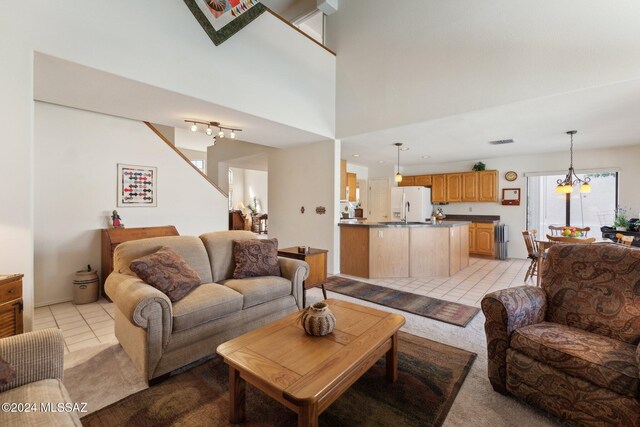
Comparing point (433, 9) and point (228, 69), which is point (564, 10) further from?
point (228, 69)

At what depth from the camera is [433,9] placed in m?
4.00

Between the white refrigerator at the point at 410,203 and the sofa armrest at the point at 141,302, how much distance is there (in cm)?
562

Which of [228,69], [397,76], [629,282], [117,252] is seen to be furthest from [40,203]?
[629,282]

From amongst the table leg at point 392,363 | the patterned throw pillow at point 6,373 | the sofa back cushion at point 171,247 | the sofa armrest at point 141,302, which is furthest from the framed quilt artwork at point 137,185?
the table leg at point 392,363

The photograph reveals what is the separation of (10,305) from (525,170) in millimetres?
8467

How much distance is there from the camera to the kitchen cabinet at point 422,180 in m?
7.95

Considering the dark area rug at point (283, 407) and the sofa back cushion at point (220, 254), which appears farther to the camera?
the sofa back cushion at point (220, 254)

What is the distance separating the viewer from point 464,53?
3.81m

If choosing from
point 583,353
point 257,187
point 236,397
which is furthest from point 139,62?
point 257,187

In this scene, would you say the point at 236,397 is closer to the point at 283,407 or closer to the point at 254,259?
the point at 283,407

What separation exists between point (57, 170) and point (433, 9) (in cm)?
548

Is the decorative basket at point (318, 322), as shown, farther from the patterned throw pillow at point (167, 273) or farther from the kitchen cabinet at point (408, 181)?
the kitchen cabinet at point (408, 181)

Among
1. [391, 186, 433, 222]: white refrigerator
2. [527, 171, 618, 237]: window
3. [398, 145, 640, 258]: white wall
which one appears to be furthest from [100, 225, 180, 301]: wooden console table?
[527, 171, 618, 237]: window

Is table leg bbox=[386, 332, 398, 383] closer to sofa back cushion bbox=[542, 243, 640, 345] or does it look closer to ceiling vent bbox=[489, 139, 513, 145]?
sofa back cushion bbox=[542, 243, 640, 345]
